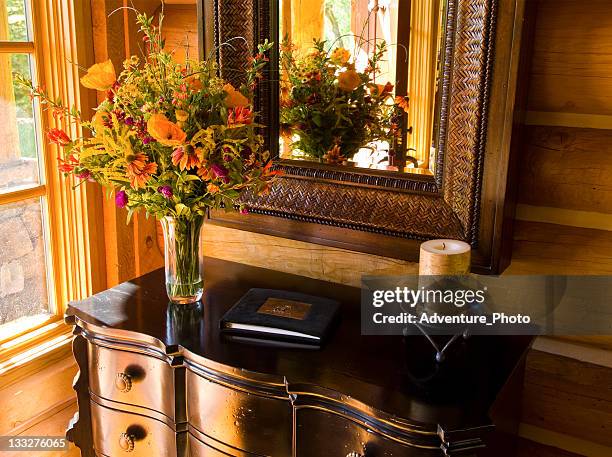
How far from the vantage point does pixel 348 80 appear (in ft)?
5.34

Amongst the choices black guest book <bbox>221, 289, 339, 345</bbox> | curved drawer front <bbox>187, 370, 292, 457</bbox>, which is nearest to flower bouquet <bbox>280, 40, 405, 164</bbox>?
black guest book <bbox>221, 289, 339, 345</bbox>

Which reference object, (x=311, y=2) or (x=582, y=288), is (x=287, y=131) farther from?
(x=582, y=288)

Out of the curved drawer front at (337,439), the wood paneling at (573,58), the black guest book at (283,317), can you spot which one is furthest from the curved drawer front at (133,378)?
the wood paneling at (573,58)

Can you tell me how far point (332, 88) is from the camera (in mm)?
1654

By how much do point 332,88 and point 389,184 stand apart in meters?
0.29

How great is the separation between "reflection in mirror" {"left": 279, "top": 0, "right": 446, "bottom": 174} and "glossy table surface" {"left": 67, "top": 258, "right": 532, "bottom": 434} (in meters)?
0.39

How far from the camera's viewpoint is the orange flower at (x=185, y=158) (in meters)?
1.40

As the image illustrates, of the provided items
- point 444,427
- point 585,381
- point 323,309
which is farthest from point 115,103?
point 585,381

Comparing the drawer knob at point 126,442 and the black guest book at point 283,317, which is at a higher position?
the black guest book at point 283,317

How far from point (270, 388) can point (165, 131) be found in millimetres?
576

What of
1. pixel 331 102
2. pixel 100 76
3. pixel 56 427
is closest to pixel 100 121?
pixel 100 76

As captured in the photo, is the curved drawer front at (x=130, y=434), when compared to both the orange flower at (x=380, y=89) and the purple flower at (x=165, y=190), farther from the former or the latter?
the orange flower at (x=380, y=89)

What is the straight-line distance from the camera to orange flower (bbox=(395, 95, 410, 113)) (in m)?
1.55

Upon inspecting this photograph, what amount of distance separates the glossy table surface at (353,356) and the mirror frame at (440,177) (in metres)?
0.19
